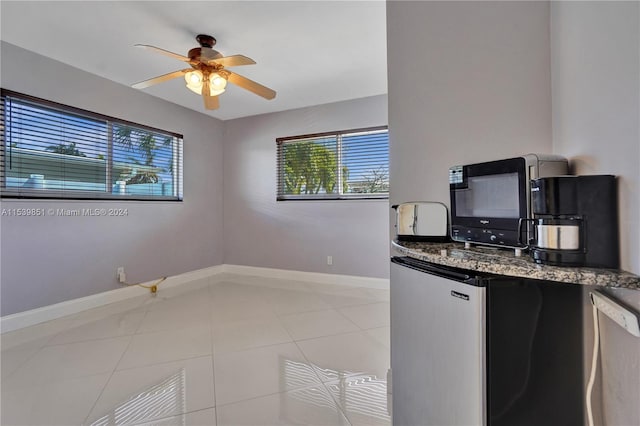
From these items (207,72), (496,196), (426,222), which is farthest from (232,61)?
(496,196)

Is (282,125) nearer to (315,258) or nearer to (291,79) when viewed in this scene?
(291,79)

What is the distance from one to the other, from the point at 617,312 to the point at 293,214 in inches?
151

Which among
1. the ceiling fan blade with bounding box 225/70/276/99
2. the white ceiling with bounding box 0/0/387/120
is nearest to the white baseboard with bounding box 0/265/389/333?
the white ceiling with bounding box 0/0/387/120

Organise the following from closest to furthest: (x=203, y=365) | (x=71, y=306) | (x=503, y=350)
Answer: (x=503, y=350)
(x=203, y=365)
(x=71, y=306)

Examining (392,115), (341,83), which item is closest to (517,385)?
(392,115)

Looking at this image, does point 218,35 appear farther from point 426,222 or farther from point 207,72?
point 426,222

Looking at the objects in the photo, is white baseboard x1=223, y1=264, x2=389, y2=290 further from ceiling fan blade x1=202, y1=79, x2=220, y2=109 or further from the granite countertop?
the granite countertop

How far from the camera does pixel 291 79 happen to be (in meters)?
3.40

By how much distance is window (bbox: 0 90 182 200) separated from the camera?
→ 2713 mm

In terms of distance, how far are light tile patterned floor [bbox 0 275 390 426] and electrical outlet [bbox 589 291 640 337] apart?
1162mm

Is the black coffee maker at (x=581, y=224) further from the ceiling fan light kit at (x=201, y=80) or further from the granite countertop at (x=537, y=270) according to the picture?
the ceiling fan light kit at (x=201, y=80)

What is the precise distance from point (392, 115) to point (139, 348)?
2.41 metres

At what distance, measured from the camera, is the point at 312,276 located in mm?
4250

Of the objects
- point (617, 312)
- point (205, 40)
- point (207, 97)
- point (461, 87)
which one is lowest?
point (617, 312)
